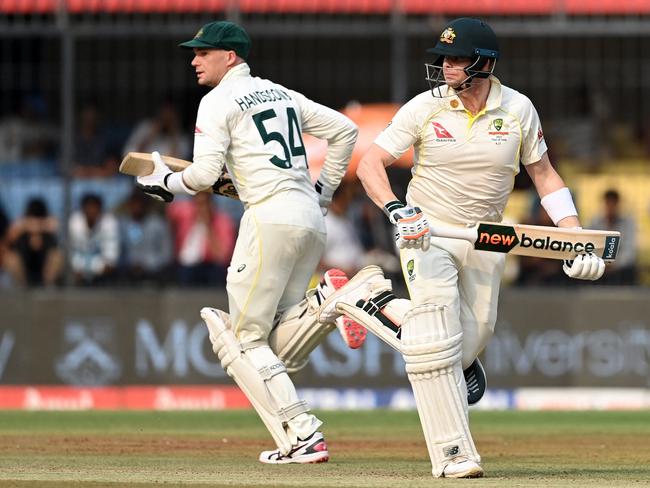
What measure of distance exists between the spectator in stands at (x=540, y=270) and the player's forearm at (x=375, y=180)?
6721 mm

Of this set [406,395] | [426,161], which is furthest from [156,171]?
[406,395]

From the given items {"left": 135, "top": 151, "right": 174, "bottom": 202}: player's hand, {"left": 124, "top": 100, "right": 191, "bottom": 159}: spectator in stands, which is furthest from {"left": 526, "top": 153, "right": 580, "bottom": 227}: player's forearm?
{"left": 124, "top": 100, "right": 191, "bottom": 159}: spectator in stands

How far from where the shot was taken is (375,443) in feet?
29.9

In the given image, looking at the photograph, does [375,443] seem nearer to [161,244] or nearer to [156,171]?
[156,171]

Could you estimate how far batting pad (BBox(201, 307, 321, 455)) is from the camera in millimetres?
7441

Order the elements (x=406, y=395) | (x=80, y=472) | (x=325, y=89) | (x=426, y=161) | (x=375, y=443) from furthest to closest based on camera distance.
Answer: (x=325, y=89)
(x=406, y=395)
(x=375, y=443)
(x=426, y=161)
(x=80, y=472)

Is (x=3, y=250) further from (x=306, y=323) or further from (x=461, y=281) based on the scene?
(x=461, y=281)

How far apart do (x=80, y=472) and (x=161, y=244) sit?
7.16m

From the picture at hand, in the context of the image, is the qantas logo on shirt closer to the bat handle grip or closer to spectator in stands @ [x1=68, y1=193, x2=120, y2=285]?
the bat handle grip

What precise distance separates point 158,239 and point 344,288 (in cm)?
669

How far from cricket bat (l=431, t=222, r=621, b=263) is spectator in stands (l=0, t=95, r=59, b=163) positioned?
28.0 ft

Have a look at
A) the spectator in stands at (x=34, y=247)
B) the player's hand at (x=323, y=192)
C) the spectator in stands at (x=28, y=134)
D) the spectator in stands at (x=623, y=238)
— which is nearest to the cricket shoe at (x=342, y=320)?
the player's hand at (x=323, y=192)

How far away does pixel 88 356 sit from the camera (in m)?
13.4

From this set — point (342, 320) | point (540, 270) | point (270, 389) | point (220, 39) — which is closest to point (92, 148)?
point (540, 270)
